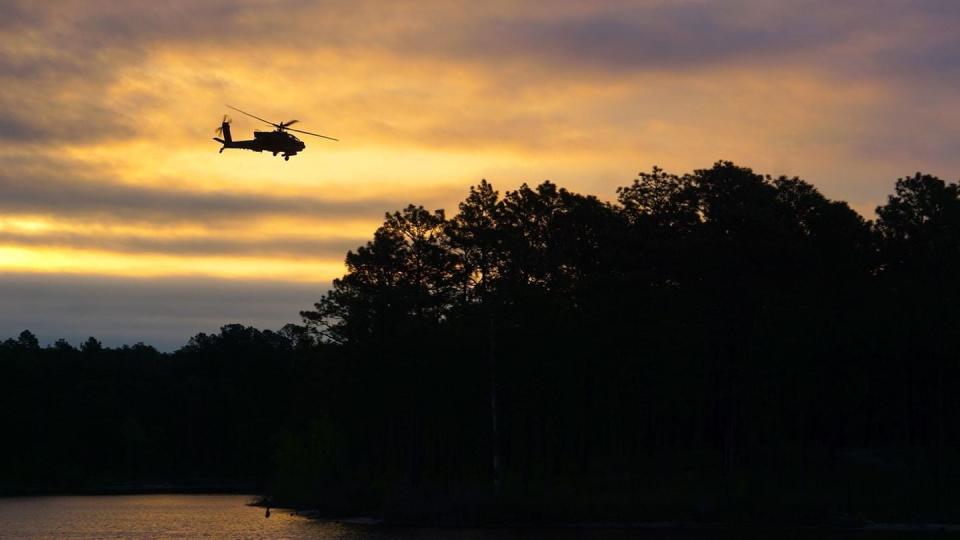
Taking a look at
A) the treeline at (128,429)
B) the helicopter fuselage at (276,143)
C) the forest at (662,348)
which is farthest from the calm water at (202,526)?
the treeline at (128,429)

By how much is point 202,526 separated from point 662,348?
35100 millimetres

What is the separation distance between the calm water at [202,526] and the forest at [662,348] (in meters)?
4.19

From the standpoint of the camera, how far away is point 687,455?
91.9 metres

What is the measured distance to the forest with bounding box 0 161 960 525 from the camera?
265ft

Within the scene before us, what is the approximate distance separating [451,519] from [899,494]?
90.3 feet

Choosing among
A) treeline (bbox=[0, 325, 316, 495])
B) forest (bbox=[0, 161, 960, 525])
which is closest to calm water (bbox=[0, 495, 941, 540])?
forest (bbox=[0, 161, 960, 525])

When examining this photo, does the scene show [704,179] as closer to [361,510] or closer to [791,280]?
[791,280]

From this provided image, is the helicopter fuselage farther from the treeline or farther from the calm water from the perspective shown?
the treeline

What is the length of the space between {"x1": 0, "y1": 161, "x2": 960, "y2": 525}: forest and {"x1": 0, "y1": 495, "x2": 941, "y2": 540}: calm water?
165 inches

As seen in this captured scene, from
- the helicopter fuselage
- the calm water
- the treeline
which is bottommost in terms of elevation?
the calm water

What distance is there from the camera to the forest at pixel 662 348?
8069 cm

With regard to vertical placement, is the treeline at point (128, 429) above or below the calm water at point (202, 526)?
above

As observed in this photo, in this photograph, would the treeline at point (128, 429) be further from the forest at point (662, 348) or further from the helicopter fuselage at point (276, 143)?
the helicopter fuselage at point (276, 143)

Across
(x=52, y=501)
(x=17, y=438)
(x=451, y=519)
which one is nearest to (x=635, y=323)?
(x=451, y=519)
